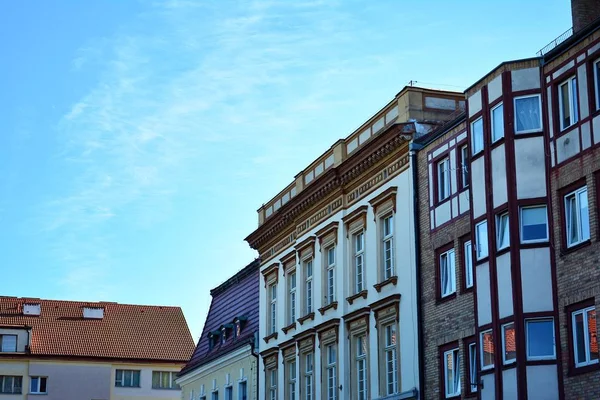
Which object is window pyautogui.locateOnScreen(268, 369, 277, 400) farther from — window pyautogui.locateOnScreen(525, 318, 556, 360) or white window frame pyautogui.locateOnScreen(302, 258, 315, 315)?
window pyautogui.locateOnScreen(525, 318, 556, 360)

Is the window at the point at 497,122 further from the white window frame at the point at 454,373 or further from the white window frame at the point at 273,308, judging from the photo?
the white window frame at the point at 273,308

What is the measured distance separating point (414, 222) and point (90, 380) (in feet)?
179

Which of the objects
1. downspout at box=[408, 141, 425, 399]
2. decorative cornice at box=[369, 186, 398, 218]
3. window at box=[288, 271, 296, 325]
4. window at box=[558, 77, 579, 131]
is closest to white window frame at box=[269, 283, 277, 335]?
window at box=[288, 271, 296, 325]

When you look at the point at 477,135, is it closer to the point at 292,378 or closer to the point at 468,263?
the point at 468,263

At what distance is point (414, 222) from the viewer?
3722 cm

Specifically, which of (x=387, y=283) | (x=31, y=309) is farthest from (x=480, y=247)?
(x=31, y=309)

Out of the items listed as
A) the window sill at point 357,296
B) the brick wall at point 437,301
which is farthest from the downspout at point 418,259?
the window sill at point 357,296

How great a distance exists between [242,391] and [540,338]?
27.4 m

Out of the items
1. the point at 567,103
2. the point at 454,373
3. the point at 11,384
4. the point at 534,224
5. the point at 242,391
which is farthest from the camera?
the point at 11,384

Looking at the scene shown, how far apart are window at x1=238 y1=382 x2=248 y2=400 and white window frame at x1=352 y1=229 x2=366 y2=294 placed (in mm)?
14050

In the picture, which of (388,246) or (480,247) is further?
(388,246)

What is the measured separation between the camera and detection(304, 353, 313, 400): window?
46.0 metres

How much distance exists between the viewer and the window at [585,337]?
2755cm

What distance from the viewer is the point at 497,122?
1243 inches
